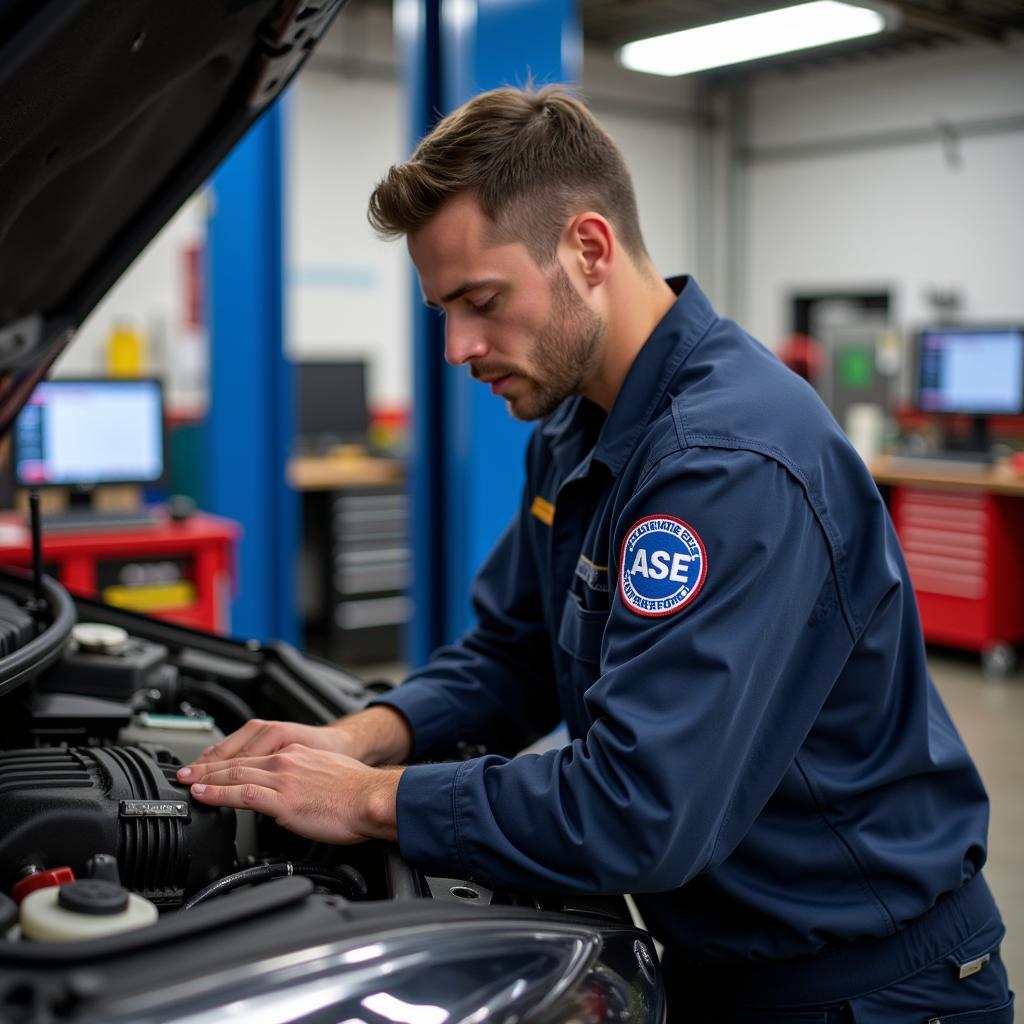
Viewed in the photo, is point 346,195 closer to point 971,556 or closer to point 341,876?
point 971,556

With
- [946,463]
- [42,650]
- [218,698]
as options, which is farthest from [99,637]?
[946,463]

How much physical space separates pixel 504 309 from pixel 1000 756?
10.4 ft

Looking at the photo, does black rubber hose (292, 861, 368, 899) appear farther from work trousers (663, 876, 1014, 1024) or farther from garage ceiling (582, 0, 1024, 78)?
garage ceiling (582, 0, 1024, 78)

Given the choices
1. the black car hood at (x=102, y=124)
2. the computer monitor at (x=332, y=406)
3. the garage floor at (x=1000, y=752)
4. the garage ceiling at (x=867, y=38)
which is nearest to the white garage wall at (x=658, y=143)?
the garage ceiling at (x=867, y=38)

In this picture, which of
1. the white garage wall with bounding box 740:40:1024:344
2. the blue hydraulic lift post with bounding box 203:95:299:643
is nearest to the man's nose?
the blue hydraulic lift post with bounding box 203:95:299:643

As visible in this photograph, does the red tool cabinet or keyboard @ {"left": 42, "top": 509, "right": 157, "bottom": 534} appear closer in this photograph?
keyboard @ {"left": 42, "top": 509, "right": 157, "bottom": 534}

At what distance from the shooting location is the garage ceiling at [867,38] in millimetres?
7668

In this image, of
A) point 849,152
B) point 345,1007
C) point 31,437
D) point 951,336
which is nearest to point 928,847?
point 345,1007

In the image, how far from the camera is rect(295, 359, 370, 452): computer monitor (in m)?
5.52

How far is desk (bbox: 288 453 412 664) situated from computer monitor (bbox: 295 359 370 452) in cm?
35

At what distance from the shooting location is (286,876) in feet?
3.22

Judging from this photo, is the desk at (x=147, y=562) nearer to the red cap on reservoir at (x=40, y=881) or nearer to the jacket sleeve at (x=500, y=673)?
the jacket sleeve at (x=500, y=673)

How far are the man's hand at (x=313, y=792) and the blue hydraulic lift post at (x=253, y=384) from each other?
325 centimetres

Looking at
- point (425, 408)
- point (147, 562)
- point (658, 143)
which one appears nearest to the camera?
point (425, 408)
